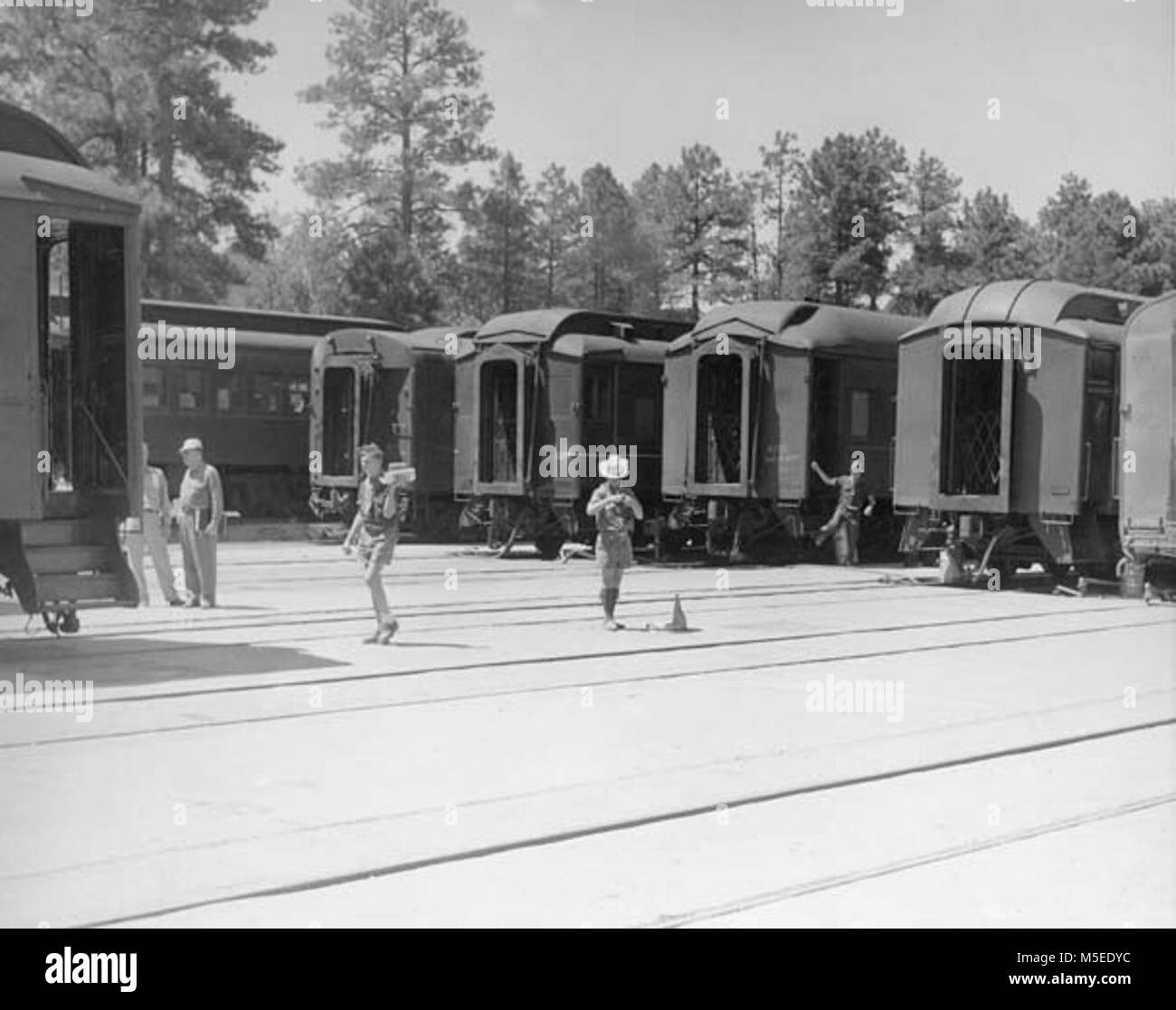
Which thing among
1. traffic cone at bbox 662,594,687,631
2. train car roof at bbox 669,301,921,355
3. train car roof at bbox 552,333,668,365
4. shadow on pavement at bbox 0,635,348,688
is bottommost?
shadow on pavement at bbox 0,635,348,688

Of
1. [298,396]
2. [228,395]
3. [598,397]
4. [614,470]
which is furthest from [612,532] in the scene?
[298,396]

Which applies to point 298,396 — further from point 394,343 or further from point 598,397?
point 598,397

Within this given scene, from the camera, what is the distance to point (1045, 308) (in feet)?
62.7

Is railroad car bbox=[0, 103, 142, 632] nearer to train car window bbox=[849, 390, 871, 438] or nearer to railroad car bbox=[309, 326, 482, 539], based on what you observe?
train car window bbox=[849, 390, 871, 438]

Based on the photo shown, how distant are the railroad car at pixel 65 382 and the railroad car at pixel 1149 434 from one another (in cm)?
1058

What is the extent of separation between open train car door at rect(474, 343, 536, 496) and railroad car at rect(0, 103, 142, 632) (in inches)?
486

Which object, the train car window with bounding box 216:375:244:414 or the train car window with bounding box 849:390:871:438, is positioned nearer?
the train car window with bounding box 849:390:871:438

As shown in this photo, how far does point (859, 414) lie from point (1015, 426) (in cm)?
472

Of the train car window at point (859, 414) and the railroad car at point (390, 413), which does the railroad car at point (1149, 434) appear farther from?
the railroad car at point (390, 413)

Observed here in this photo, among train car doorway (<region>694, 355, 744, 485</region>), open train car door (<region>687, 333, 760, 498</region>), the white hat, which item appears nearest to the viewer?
the white hat

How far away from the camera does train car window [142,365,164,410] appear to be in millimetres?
29281

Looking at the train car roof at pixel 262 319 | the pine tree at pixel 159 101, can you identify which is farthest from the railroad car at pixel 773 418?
the train car roof at pixel 262 319

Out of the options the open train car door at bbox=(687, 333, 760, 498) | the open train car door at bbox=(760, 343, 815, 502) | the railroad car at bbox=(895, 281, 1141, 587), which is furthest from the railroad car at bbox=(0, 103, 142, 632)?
the open train car door at bbox=(760, 343, 815, 502)

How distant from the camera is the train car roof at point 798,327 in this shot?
23.0m
